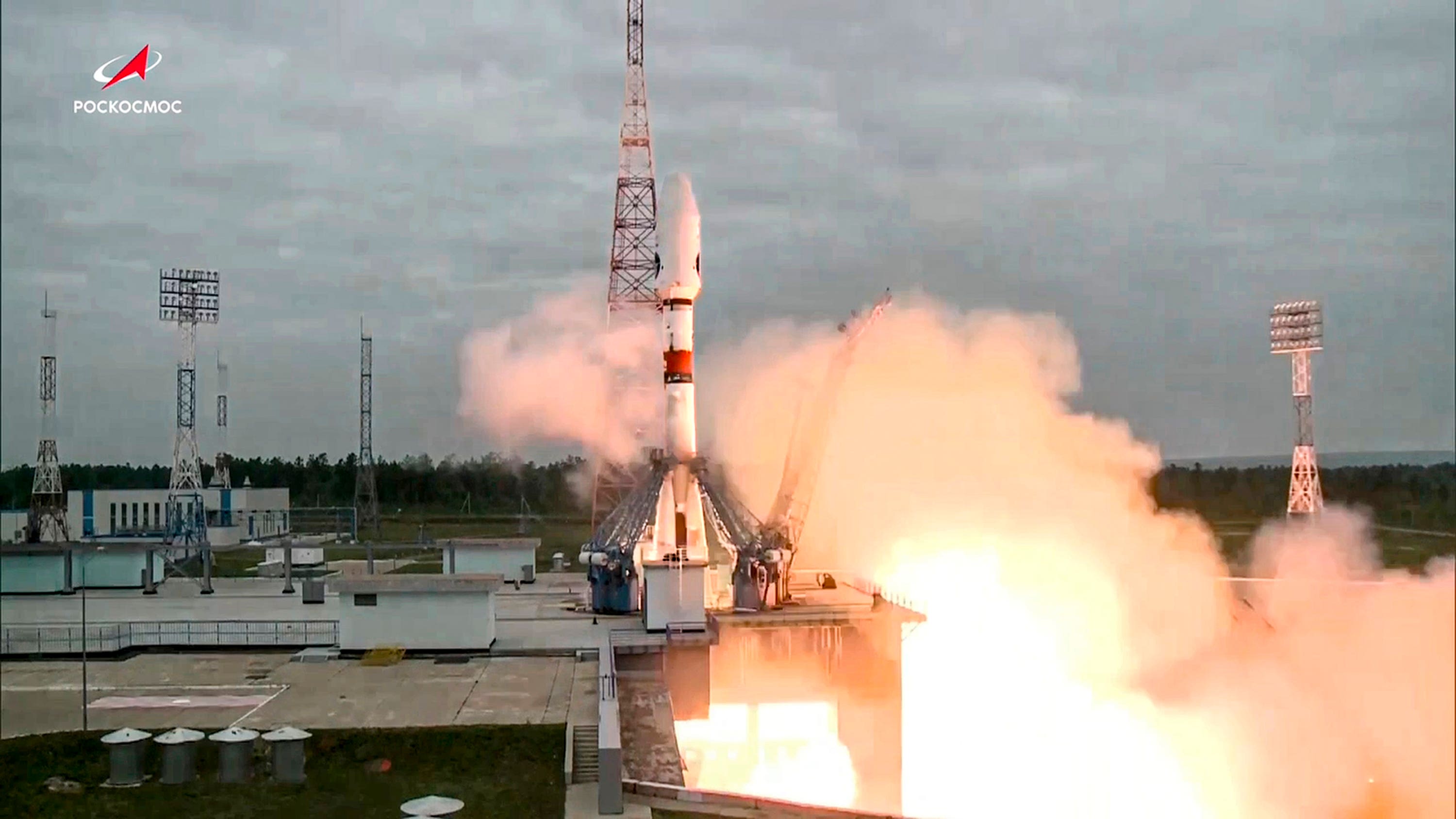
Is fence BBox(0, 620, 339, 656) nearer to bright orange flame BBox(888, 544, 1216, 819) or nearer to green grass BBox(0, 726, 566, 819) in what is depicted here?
green grass BBox(0, 726, 566, 819)

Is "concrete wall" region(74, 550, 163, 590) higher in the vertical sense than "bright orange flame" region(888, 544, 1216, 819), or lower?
higher

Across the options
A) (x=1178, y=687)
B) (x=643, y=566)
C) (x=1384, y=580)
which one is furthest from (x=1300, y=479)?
(x=1384, y=580)

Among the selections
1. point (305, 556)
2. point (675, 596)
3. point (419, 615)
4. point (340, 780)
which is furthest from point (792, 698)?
point (305, 556)

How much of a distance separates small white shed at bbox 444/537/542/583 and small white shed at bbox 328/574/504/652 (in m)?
15.0

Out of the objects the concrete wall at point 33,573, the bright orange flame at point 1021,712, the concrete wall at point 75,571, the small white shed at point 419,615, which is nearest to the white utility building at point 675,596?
the small white shed at point 419,615

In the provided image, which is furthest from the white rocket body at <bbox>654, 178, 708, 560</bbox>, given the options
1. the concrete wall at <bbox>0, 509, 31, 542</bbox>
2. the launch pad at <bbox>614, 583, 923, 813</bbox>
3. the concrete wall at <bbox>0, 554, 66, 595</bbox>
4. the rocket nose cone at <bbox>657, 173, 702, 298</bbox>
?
the concrete wall at <bbox>0, 554, 66, 595</bbox>

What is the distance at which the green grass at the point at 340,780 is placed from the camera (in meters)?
18.0

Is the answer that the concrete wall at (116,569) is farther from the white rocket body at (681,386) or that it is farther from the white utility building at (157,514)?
the white rocket body at (681,386)

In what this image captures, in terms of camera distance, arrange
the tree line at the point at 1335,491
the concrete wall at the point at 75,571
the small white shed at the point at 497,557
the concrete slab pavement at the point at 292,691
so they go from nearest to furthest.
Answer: the tree line at the point at 1335,491, the concrete slab pavement at the point at 292,691, the concrete wall at the point at 75,571, the small white shed at the point at 497,557

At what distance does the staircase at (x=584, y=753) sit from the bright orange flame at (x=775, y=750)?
9.36m

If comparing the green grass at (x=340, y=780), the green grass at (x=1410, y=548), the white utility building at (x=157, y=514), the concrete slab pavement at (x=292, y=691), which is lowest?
the green grass at (x=340, y=780)

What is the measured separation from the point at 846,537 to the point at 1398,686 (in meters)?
29.6

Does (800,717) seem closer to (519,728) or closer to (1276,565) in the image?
(519,728)

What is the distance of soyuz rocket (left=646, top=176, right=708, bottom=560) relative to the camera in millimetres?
35719
